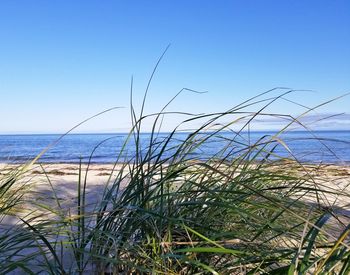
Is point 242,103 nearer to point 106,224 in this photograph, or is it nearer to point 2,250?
point 106,224

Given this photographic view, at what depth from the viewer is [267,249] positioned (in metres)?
1.15

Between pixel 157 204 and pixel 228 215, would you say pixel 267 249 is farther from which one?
pixel 157 204

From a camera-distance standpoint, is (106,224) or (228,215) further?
(228,215)

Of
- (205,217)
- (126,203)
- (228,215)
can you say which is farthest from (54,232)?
(228,215)

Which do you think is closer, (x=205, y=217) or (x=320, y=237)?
(x=205, y=217)

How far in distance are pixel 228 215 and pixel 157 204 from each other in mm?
318

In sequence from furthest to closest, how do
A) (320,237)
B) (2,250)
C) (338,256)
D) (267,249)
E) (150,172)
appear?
(320,237) < (150,172) < (2,250) < (267,249) < (338,256)

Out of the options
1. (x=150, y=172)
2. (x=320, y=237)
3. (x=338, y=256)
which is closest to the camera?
(x=338, y=256)

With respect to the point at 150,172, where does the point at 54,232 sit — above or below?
below

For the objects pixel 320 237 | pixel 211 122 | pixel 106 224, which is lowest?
pixel 320 237

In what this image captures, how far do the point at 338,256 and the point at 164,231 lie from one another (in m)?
0.67

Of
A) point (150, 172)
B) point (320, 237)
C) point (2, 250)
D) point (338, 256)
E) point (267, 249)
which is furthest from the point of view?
point (320, 237)

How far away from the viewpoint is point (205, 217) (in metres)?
1.37

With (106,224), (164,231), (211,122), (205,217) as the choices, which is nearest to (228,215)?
(205,217)
